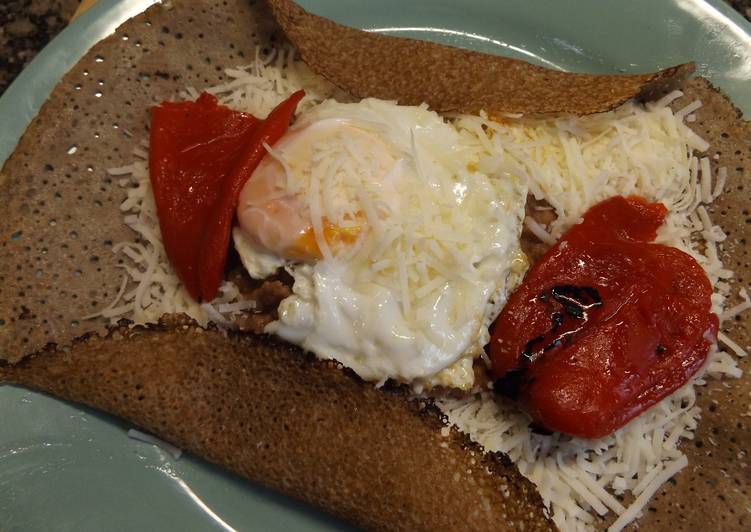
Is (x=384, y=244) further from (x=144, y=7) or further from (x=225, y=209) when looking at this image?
(x=144, y=7)

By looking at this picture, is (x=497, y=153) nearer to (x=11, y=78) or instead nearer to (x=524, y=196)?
(x=524, y=196)

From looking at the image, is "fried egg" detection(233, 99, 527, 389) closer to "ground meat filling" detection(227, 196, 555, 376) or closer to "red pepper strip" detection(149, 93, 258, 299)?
"ground meat filling" detection(227, 196, 555, 376)

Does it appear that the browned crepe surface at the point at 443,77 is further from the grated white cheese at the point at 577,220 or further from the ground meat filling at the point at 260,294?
the ground meat filling at the point at 260,294

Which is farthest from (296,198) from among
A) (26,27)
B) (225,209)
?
(26,27)

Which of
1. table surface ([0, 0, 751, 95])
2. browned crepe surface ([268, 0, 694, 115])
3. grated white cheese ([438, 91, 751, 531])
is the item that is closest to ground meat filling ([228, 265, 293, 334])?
grated white cheese ([438, 91, 751, 531])

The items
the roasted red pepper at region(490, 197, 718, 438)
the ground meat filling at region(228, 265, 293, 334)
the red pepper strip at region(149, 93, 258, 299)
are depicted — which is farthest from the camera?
the red pepper strip at region(149, 93, 258, 299)

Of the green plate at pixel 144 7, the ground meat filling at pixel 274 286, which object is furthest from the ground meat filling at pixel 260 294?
the green plate at pixel 144 7
